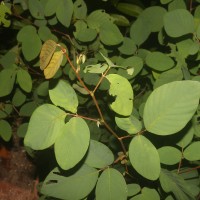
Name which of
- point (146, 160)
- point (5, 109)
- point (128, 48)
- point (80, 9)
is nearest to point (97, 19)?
point (80, 9)

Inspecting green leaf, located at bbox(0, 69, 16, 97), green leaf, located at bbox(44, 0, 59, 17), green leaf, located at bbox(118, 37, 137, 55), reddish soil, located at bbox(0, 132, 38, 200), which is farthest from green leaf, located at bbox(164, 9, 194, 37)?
reddish soil, located at bbox(0, 132, 38, 200)

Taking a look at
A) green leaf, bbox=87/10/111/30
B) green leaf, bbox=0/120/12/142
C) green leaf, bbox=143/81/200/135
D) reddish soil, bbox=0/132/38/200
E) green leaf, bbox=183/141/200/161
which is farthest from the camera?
reddish soil, bbox=0/132/38/200

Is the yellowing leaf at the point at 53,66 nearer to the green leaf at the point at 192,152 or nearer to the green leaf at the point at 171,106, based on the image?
the green leaf at the point at 171,106

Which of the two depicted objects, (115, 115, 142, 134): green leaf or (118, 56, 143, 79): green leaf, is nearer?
(115, 115, 142, 134): green leaf

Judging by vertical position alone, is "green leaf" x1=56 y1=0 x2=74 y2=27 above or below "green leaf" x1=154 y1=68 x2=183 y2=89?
above

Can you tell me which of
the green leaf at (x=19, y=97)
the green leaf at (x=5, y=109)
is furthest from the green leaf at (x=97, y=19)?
the green leaf at (x=5, y=109)

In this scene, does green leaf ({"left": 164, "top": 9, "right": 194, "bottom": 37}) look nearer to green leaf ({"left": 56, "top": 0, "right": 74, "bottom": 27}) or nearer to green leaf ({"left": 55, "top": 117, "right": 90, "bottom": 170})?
green leaf ({"left": 56, "top": 0, "right": 74, "bottom": 27})

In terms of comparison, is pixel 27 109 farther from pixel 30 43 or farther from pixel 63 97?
pixel 63 97

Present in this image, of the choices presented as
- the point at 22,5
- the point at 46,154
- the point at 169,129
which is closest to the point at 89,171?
the point at 169,129
